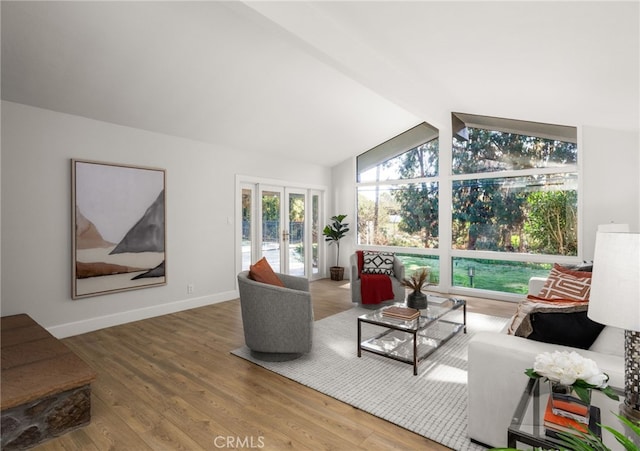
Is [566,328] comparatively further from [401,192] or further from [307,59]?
[401,192]

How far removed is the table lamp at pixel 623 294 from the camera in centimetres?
111

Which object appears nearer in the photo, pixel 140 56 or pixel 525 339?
pixel 525 339

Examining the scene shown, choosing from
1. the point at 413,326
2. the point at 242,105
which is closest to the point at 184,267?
the point at 242,105

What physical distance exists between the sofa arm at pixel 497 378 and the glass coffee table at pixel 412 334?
86 centimetres

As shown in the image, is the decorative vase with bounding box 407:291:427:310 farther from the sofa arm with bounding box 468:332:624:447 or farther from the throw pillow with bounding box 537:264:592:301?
the sofa arm with bounding box 468:332:624:447

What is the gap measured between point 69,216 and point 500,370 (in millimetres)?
4210

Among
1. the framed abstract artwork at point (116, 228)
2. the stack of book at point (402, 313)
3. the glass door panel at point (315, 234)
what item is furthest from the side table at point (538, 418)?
the glass door panel at point (315, 234)

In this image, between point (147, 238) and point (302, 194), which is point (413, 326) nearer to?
point (147, 238)

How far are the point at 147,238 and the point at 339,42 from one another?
10.6 ft

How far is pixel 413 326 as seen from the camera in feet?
9.48

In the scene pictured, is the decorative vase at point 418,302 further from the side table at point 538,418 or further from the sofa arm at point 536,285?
the side table at point 538,418

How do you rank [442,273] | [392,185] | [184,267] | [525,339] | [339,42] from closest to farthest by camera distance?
[525,339], [339,42], [184,267], [442,273], [392,185]

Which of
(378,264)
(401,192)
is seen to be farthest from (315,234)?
(378,264)

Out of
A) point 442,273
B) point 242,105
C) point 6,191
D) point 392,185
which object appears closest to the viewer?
point 6,191
